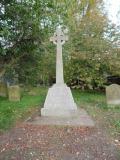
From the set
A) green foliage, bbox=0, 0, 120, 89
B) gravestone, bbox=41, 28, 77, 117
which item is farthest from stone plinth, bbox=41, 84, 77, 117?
green foliage, bbox=0, 0, 120, 89

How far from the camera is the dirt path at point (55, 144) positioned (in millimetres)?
6141

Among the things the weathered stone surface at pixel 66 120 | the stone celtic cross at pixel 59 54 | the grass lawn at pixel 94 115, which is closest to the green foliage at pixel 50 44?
the stone celtic cross at pixel 59 54

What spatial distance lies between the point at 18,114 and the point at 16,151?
4.03m

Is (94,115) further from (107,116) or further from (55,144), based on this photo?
(55,144)

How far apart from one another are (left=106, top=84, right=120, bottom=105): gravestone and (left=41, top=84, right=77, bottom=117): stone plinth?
2695mm

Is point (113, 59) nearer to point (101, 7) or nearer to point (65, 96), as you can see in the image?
point (65, 96)

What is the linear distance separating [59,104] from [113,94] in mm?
3233

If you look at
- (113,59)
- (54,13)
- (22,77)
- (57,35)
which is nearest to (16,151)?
(57,35)

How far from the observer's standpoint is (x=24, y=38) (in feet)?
39.4

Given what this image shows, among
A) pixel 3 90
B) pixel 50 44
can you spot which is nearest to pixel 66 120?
pixel 50 44

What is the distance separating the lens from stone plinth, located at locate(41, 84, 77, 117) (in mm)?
10062

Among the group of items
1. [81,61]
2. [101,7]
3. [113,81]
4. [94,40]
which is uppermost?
[101,7]

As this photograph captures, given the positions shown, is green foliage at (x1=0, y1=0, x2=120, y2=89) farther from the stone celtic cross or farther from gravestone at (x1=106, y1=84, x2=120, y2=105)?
gravestone at (x1=106, y1=84, x2=120, y2=105)

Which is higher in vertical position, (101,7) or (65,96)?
(101,7)
